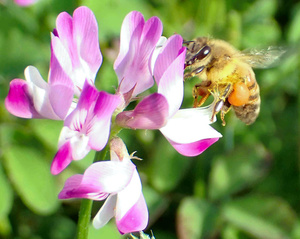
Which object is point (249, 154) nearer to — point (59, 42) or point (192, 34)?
point (192, 34)

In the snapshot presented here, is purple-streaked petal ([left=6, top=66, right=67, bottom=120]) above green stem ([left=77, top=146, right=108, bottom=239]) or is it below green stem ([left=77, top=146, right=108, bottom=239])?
above

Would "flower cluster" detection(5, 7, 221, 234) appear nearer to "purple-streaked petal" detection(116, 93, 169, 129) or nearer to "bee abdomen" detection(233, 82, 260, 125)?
"purple-streaked petal" detection(116, 93, 169, 129)

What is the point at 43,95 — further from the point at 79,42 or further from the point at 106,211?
the point at 106,211

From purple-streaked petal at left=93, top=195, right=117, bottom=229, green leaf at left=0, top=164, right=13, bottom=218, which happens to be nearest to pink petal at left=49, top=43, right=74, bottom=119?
purple-streaked petal at left=93, top=195, right=117, bottom=229

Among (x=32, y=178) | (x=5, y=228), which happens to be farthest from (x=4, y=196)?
(x=5, y=228)

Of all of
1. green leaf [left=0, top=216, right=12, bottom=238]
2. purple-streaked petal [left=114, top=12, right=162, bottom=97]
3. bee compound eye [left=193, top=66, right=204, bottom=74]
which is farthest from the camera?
green leaf [left=0, top=216, right=12, bottom=238]

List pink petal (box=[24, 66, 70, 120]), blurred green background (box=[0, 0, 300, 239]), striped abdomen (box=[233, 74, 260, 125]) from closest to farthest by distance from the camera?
pink petal (box=[24, 66, 70, 120]) < striped abdomen (box=[233, 74, 260, 125]) < blurred green background (box=[0, 0, 300, 239])
